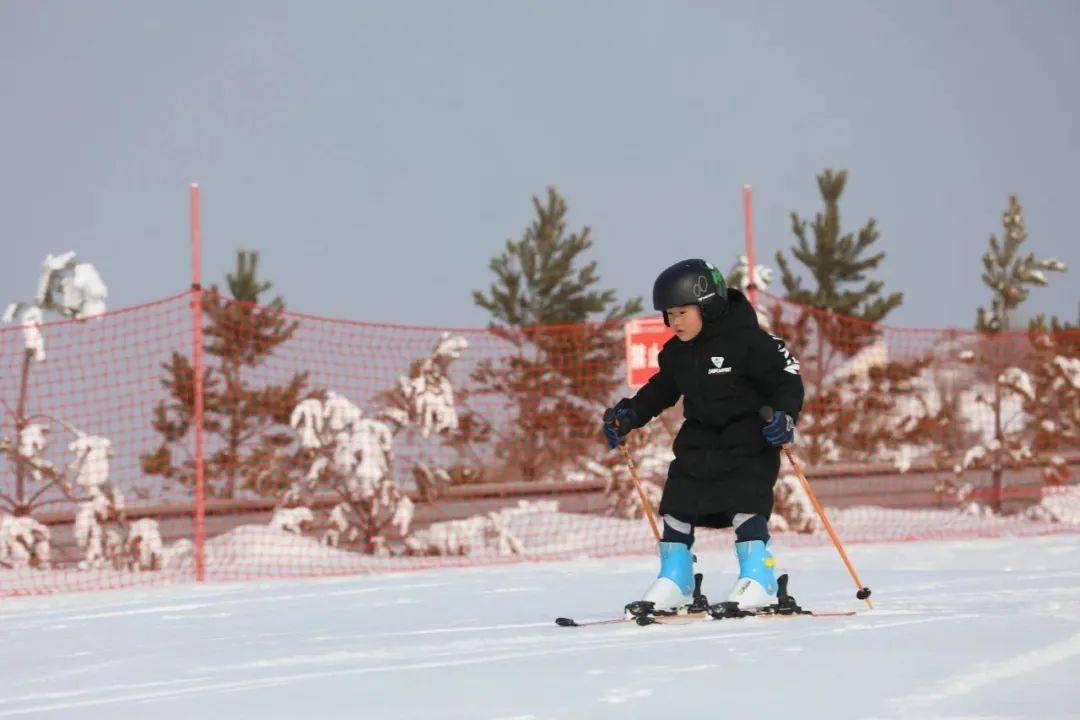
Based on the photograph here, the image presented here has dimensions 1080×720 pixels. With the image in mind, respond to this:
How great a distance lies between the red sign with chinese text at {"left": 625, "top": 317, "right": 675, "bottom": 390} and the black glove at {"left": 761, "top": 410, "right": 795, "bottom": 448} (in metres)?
4.94

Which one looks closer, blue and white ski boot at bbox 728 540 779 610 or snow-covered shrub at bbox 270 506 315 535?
blue and white ski boot at bbox 728 540 779 610

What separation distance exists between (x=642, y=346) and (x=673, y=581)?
498cm

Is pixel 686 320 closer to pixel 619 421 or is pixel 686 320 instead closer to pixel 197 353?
pixel 619 421

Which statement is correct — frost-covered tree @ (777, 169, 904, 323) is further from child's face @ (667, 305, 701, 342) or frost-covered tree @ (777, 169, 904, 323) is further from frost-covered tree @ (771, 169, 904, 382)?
child's face @ (667, 305, 701, 342)

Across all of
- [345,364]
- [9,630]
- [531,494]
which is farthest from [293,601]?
[531,494]

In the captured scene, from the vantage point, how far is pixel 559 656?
4512 millimetres

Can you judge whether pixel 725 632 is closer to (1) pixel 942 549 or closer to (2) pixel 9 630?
(2) pixel 9 630

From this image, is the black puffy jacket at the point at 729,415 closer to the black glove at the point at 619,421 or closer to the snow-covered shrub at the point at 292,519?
the black glove at the point at 619,421

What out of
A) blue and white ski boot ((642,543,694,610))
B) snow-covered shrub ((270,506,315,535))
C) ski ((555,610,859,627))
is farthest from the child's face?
snow-covered shrub ((270,506,315,535))

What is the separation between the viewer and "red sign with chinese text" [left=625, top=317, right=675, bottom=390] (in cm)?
1028

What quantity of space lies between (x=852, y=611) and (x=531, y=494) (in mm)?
8120

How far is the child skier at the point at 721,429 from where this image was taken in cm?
545

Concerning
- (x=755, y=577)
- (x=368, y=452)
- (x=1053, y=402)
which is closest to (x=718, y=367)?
(x=755, y=577)

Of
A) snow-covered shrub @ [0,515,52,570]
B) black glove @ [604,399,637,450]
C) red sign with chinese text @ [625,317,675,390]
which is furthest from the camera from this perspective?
snow-covered shrub @ [0,515,52,570]
